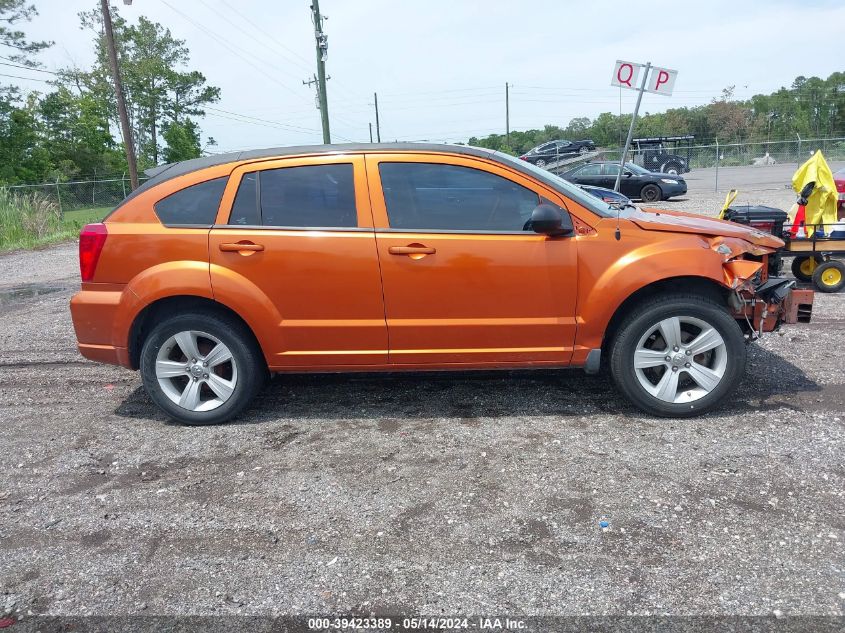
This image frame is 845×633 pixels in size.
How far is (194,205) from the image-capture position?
13.8 feet

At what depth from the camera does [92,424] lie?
175 inches

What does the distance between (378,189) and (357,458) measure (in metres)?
1.75

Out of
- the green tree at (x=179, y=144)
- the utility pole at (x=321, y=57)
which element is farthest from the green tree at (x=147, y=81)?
the utility pole at (x=321, y=57)

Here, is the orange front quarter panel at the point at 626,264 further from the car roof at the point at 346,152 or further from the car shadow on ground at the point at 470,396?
the car shadow on ground at the point at 470,396

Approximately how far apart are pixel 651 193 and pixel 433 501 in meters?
20.2

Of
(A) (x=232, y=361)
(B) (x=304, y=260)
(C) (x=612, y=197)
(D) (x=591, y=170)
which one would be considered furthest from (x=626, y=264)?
(D) (x=591, y=170)

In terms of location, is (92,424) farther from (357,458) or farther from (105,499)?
(357,458)

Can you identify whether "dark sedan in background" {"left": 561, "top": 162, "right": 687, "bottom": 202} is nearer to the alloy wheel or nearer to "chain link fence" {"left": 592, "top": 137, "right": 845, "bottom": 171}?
"chain link fence" {"left": 592, "top": 137, "right": 845, "bottom": 171}

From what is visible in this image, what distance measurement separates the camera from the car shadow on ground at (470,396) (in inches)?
172

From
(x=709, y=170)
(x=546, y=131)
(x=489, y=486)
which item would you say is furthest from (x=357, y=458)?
(x=546, y=131)

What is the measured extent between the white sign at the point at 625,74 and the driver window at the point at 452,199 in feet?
22.4

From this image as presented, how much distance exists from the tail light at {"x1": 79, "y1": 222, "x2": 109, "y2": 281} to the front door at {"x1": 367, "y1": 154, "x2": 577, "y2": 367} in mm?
1839

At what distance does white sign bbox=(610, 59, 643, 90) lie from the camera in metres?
9.79

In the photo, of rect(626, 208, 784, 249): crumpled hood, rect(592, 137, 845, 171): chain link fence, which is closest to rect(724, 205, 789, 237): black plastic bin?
rect(626, 208, 784, 249): crumpled hood
